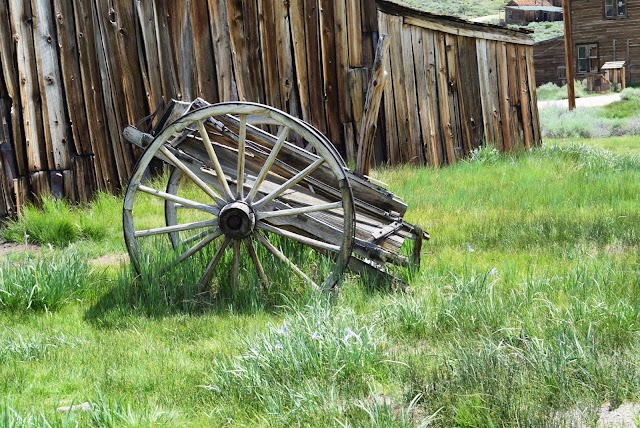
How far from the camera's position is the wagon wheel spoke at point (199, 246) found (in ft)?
17.9

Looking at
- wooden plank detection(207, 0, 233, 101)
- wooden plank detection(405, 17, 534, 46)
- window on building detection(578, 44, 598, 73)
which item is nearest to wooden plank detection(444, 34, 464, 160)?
wooden plank detection(405, 17, 534, 46)

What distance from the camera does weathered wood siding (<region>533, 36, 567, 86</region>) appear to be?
139ft

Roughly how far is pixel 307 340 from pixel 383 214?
6.17 ft

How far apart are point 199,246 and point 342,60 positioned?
5.30 metres

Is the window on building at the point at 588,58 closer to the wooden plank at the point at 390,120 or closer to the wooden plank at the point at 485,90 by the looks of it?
the wooden plank at the point at 485,90

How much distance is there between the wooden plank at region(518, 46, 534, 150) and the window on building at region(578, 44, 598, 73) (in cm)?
2921

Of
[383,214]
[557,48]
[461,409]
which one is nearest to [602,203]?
[383,214]

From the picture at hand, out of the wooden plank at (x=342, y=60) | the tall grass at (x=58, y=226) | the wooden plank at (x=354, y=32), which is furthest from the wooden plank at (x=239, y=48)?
the tall grass at (x=58, y=226)

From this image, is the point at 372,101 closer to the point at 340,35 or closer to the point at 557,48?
the point at 340,35

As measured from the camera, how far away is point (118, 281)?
567 cm

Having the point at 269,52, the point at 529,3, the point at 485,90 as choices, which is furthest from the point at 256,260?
the point at 529,3

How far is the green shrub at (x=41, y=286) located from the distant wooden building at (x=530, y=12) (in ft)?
232

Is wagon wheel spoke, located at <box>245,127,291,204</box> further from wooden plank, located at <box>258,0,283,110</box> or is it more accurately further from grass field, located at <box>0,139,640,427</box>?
wooden plank, located at <box>258,0,283,110</box>

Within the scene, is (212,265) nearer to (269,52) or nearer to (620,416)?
(620,416)
